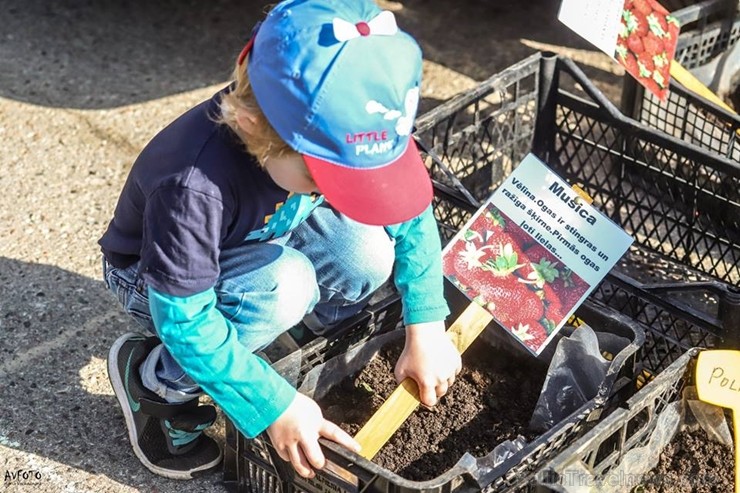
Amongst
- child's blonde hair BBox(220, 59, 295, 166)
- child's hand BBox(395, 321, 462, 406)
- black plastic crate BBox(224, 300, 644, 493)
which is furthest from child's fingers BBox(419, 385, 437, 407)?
child's blonde hair BBox(220, 59, 295, 166)

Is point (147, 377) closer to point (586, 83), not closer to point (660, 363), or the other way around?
point (660, 363)

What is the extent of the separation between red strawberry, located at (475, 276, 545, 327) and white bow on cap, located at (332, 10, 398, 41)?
2.10 ft

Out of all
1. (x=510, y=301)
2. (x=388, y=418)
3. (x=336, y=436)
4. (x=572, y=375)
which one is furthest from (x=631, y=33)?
(x=336, y=436)

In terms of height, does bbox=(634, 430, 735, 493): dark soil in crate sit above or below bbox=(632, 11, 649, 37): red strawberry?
below

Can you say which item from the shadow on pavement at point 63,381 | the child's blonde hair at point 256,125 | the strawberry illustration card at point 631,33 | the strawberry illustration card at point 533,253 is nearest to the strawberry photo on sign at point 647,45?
Result: the strawberry illustration card at point 631,33

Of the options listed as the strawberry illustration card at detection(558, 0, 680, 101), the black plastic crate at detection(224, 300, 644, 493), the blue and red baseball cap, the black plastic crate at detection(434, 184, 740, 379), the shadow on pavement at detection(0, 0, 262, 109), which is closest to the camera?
the blue and red baseball cap

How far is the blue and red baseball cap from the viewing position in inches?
51.4

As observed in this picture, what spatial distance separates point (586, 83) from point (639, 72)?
110mm

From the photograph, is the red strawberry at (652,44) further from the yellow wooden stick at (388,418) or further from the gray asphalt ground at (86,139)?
the yellow wooden stick at (388,418)

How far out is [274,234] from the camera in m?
1.68

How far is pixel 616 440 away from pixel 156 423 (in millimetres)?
738

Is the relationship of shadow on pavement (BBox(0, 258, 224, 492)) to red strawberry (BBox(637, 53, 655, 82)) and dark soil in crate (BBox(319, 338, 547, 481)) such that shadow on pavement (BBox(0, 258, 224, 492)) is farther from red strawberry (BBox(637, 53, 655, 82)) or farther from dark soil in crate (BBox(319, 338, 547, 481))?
red strawberry (BBox(637, 53, 655, 82))

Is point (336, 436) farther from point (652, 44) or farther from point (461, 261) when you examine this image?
point (652, 44)

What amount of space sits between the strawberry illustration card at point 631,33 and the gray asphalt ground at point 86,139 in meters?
0.74
